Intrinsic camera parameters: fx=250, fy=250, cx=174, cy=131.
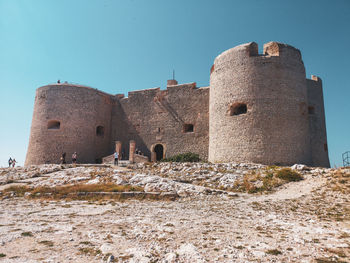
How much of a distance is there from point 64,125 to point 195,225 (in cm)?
1872

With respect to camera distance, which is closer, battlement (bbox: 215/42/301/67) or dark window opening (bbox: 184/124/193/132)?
battlement (bbox: 215/42/301/67)

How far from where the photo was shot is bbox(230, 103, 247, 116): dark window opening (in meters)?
15.2

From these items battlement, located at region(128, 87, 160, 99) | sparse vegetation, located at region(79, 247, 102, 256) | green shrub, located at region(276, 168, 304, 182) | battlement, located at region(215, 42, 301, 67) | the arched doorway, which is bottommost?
sparse vegetation, located at region(79, 247, 102, 256)

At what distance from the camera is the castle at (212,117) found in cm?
1423

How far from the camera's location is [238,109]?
619 inches

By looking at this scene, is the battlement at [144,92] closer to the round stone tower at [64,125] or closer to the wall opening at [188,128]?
the round stone tower at [64,125]

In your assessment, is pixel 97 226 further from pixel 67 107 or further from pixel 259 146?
pixel 67 107

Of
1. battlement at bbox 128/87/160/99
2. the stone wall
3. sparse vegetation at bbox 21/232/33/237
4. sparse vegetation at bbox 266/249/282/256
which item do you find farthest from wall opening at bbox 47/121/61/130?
sparse vegetation at bbox 266/249/282/256

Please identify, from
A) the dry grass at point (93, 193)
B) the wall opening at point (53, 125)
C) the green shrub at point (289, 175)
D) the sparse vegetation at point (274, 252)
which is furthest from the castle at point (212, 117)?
the sparse vegetation at point (274, 252)

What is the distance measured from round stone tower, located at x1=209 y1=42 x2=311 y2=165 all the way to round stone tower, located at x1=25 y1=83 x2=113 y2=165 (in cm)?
1092

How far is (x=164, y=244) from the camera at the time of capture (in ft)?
11.8

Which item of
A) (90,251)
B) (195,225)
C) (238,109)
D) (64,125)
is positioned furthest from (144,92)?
(90,251)

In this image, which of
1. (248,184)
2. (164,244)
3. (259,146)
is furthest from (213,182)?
(164,244)

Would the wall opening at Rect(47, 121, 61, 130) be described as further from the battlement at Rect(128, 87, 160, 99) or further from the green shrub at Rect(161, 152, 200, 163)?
the green shrub at Rect(161, 152, 200, 163)
